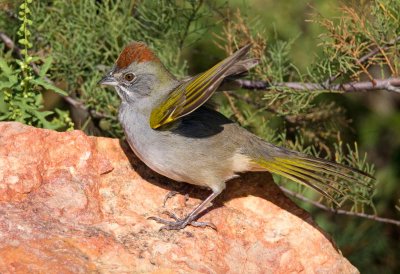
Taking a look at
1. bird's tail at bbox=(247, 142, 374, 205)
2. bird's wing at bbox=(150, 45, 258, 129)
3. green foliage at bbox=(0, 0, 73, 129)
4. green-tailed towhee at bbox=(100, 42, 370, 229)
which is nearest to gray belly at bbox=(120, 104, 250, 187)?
green-tailed towhee at bbox=(100, 42, 370, 229)

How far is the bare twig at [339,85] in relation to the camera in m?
4.58

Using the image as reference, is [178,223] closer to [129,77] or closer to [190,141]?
[190,141]

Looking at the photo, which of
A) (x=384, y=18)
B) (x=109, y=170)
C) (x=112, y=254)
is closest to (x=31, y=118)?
(x=109, y=170)

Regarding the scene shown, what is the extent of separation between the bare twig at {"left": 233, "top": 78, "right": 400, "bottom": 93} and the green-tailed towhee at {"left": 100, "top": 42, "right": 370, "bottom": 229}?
15.9 inches

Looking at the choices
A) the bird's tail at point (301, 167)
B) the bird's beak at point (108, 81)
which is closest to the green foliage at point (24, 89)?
the bird's beak at point (108, 81)

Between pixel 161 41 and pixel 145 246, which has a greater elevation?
pixel 161 41

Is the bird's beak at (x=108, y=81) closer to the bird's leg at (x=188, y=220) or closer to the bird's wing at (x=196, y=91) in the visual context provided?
the bird's wing at (x=196, y=91)

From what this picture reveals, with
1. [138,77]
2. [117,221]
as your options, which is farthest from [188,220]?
[138,77]

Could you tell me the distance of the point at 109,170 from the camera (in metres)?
4.29

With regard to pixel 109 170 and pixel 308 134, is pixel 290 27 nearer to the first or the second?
pixel 308 134

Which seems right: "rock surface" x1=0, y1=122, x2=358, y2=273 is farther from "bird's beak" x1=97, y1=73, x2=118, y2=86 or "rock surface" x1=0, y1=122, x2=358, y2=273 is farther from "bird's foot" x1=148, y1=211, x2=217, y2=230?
"bird's beak" x1=97, y1=73, x2=118, y2=86

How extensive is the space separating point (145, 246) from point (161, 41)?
2.17 meters

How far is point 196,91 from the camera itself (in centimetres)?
408

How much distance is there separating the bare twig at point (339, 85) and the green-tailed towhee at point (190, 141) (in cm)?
40
